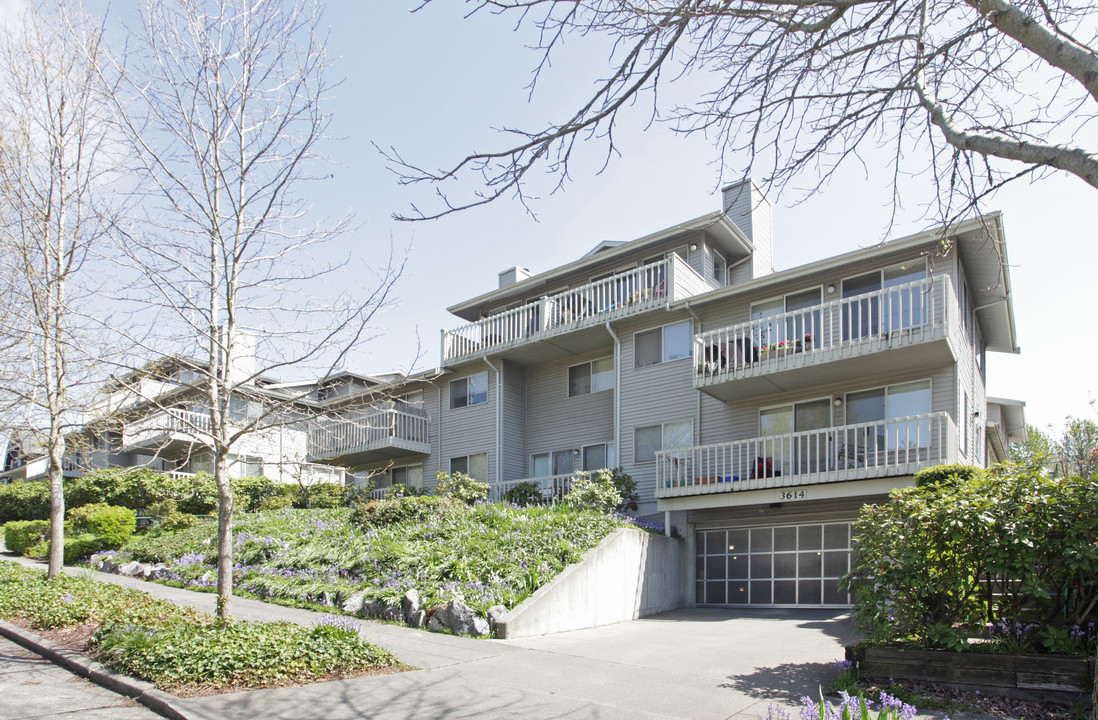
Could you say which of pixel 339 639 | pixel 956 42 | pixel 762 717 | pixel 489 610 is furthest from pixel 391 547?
pixel 956 42

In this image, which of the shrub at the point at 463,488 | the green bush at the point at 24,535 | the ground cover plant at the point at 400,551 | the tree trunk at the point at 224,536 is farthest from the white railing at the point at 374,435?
the tree trunk at the point at 224,536

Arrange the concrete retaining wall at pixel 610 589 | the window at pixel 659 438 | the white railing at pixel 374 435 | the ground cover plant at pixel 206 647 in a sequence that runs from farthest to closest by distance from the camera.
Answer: the white railing at pixel 374 435 → the window at pixel 659 438 → the concrete retaining wall at pixel 610 589 → the ground cover plant at pixel 206 647

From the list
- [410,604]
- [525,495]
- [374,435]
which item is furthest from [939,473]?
[374,435]

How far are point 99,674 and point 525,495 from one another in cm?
1474

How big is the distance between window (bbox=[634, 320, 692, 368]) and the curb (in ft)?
50.6

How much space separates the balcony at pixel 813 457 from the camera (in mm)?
14664

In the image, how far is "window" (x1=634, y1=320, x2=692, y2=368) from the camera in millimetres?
20641

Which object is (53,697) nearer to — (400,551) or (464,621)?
(464,621)

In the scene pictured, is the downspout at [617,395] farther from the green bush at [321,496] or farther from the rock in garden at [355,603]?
the rock in garden at [355,603]

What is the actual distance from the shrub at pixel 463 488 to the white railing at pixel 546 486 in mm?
602

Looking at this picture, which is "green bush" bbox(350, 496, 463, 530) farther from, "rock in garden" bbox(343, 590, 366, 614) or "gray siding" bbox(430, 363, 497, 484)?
A: "gray siding" bbox(430, 363, 497, 484)

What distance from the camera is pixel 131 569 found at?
52.9 feet

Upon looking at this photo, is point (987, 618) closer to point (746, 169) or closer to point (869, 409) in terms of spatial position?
point (746, 169)

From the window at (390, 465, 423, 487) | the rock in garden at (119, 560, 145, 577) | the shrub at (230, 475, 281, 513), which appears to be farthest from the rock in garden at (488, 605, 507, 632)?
the window at (390, 465, 423, 487)
